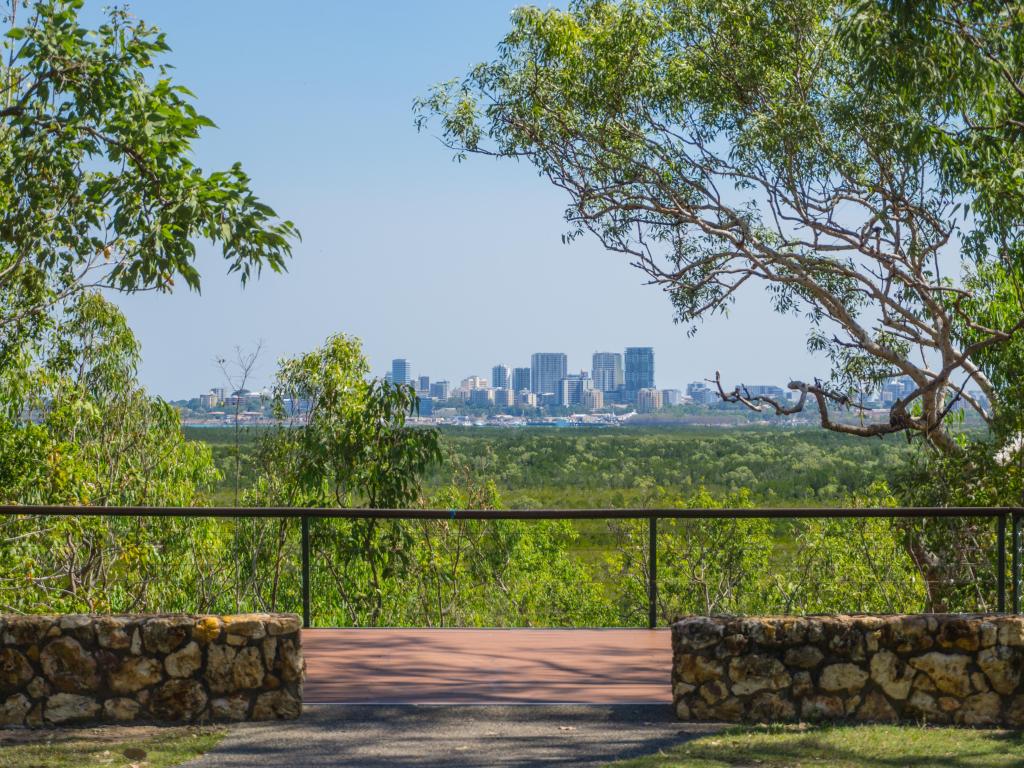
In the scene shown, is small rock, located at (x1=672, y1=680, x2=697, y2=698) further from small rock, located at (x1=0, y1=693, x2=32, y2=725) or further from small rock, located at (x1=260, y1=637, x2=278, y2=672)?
small rock, located at (x1=0, y1=693, x2=32, y2=725)

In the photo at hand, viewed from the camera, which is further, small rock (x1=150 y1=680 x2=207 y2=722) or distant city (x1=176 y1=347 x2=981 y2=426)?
distant city (x1=176 y1=347 x2=981 y2=426)

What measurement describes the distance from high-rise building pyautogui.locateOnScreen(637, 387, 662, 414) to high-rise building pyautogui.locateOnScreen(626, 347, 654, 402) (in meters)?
0.48

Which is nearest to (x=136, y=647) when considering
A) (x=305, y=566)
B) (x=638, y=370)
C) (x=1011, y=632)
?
(x=305, y=566)

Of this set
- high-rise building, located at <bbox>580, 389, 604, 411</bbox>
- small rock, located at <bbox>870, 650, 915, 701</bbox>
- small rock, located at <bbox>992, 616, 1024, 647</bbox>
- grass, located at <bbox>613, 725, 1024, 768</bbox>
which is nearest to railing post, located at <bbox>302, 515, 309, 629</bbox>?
grass, located at <bbox>613, 725, 1024, 768</bbox>

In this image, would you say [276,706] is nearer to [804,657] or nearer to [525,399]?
[804,657]

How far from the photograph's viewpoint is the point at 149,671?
5496mm

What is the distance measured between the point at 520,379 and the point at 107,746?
2928 inches

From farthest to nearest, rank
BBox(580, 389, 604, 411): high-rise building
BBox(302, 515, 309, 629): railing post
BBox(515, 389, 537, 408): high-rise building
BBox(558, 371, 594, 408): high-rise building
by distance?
BBox(558, 371, 594, 408): high-rise building, BBox(515, 389, 537, 408): high-rise building, BBox(580, 389, 604, 411): high-rise building, BBox(302, 515, 309, 629): railing post

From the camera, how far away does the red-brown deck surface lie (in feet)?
19.4

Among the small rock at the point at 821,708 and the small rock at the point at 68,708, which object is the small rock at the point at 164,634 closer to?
→ the small rock at the point at 68,708

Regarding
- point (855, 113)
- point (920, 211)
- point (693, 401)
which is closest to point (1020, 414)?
point (920, 211)

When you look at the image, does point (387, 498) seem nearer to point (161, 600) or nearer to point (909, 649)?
point (161, 600)

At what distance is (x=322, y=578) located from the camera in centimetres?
1542

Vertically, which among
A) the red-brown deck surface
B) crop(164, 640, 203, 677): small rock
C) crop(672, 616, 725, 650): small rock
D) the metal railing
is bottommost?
the red-brown deck surface
